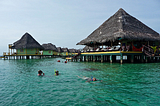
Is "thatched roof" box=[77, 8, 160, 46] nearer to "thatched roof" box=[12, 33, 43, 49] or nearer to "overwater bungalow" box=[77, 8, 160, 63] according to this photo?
"overwater bungalow" box=[77, 8, 160, 63]

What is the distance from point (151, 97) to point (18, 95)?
6.09 m

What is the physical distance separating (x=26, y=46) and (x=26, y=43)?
151 cm

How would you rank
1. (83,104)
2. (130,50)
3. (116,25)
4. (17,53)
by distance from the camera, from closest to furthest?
(83,104)
(130,50)
(116,25)
(17,53)

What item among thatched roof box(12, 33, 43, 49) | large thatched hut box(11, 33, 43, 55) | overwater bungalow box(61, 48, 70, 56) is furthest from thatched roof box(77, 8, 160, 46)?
overwater bungalow box(61, 48, 70, 56)

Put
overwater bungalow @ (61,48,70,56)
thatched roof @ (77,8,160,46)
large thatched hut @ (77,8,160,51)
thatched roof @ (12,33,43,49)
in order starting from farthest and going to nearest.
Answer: overwater bungalow @ (61,48,70,56) < thatched roof @ (12,33,43,49) < large thatched hut @ (77,8,160,51) < thatched roof @ (77,8,160,46)

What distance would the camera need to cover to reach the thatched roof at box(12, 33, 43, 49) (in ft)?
142

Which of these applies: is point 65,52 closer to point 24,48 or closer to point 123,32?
point 24,48

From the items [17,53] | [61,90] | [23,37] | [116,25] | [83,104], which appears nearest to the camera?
[83,104]

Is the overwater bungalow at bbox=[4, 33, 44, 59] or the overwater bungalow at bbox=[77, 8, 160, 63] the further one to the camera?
the overwater bungalow at bbox=[4, 33, 44, 59]

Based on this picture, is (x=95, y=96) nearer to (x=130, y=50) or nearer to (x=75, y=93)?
(x=75, y=93)

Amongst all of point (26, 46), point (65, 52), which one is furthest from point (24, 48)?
point (65, 52)

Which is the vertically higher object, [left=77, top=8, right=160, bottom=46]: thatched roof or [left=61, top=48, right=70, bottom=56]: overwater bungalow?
[left=77, top=8, right=160, bottom=46]: thatched roof

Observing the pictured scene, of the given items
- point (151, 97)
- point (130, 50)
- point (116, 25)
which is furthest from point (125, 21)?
point (151, 97)

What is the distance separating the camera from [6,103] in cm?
571
